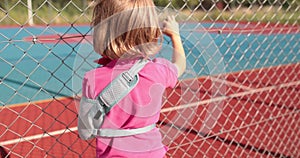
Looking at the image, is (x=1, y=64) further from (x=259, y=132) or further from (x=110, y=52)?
(x=110, y=52)

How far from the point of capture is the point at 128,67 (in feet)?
4.78

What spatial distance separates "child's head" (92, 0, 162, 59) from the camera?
4.60 feet

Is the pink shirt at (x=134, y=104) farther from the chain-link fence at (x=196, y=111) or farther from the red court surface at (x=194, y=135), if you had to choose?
the red court surface at (x=194, y=135)

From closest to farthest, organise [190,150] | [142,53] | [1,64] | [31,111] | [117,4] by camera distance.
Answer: [117,4] → [142,53] → [190,150] → [31,111] → [1,64]

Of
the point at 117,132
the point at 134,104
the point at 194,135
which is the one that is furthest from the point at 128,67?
the point at 194,135

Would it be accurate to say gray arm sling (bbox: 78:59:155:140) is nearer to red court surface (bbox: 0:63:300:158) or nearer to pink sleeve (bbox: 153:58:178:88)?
pink sleeve (bbox: 153:58:178:88)

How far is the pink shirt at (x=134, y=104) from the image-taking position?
4.72 feet

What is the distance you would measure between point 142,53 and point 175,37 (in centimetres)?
28

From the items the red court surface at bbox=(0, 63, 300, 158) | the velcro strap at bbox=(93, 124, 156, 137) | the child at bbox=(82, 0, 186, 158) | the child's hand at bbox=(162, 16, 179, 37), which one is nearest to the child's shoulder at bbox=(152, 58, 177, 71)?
the child at bbox=(82, 0, 186, 158)

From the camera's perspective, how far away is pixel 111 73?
145 cm

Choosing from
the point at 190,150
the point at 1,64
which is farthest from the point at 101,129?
the point at 1,64

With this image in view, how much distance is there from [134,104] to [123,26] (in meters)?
0.29

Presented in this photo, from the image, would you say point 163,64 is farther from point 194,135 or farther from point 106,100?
point 194,135

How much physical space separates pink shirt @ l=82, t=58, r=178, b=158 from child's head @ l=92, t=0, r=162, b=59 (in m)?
0.06
